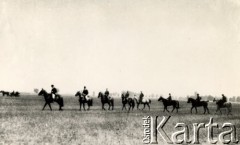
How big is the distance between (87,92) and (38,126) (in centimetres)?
1548

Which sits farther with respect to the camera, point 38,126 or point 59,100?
point 59,100

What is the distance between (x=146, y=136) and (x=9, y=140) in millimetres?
5818

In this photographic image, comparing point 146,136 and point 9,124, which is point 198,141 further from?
point 9,124

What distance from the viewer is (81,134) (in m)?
18.1

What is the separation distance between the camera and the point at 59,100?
110ft

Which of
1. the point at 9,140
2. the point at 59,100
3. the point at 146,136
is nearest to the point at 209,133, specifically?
the point at 146,136

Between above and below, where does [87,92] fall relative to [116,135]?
above

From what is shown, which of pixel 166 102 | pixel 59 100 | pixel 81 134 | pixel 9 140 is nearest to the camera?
pixel 9 140

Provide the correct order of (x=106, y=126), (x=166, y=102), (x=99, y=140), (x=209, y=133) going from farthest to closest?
(x=166, y=102)
(x=106, y=126)
(x=209, y=133)
(x=99, y=140)

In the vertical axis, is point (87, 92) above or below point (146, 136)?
above

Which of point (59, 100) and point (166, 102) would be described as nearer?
point (59, 100)

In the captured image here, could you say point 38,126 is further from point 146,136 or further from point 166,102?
point 166,102

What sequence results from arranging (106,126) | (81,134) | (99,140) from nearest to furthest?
(99,140)
(81,134)
(106,126)

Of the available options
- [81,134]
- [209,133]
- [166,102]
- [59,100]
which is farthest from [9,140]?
[166,102]
